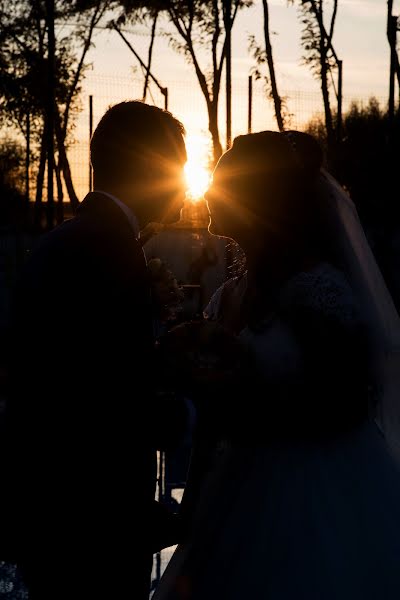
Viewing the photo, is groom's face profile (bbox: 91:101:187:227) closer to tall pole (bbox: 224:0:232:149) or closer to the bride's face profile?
the bride's face profile

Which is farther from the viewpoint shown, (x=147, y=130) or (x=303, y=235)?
(x=303, y=235)

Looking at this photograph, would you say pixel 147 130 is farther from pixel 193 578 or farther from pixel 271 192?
pixel 193 578

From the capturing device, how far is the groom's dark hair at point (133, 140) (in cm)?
334

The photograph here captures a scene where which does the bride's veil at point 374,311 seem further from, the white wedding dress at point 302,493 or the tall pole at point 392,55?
the tall pole at point 392,55

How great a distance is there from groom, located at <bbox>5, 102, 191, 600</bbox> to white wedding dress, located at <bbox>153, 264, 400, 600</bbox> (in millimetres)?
483

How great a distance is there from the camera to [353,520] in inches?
141

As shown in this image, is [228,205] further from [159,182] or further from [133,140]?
[133,140]

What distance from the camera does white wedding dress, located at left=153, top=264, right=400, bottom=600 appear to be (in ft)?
11.4

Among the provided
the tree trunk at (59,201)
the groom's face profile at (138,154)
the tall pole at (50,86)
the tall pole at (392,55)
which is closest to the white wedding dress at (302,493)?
the groom's face profile at (138,154)

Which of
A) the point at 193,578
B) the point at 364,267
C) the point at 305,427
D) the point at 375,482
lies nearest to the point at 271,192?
the point at 364,267

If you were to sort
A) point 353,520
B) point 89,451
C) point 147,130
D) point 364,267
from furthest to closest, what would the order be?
point 364,267
point 353,520
point 147,130
point 89,451

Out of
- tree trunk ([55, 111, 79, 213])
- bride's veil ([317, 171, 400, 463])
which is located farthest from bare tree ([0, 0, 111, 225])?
bride's veil ([317, 171, 400, 463])

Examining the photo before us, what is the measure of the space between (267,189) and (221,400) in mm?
730

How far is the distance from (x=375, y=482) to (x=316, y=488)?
0.21 m
